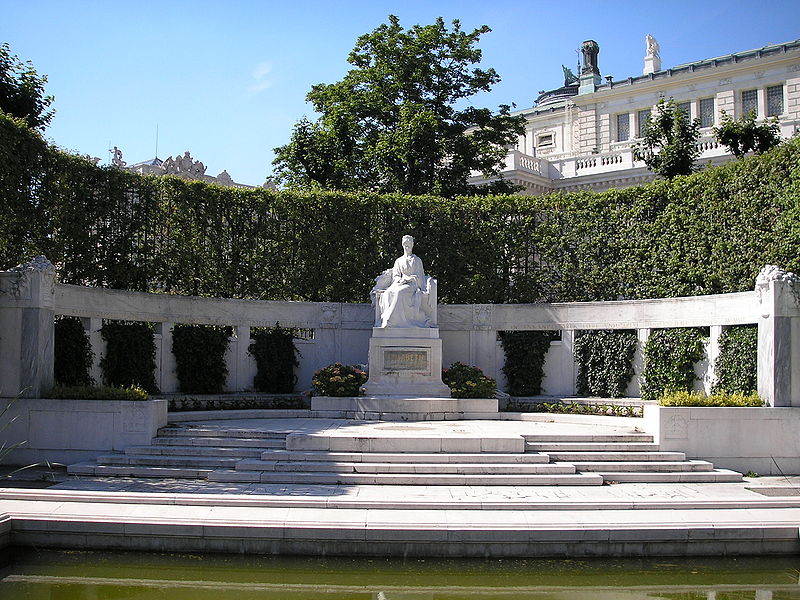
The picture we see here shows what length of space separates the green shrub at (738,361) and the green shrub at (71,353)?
14.4 metres

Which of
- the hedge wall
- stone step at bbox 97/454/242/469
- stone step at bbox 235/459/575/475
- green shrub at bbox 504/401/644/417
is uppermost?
the hedge wall

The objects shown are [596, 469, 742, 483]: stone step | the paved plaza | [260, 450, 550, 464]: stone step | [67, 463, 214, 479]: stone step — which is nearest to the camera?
the paved plaza

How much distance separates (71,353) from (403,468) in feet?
29.6

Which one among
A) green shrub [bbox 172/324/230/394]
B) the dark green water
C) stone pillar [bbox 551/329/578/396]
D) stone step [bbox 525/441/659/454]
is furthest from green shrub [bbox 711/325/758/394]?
Answer: green shrub [bbox 172/324/230/394]

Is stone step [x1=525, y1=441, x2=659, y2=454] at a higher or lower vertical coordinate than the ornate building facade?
lower

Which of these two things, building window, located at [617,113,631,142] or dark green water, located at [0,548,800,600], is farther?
building window, located at [617,113,631,142]

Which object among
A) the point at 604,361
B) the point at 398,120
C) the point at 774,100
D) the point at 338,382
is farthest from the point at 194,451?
the point at 774,100

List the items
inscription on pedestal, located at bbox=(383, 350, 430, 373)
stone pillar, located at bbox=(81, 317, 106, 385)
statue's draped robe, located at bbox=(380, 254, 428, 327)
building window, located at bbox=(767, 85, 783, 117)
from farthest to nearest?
1. building window, located at bbox=(767, 85, 783, 117)
2. statue's draped robe, located at bbox=(380, 254, 428, 327)
3. inscription on pedestal, located at bbox=(383, 350, 430, 373)
4. stone pillar, located at bbox=(81, 317, 106, 385)

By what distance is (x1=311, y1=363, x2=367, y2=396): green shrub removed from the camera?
64.2ft

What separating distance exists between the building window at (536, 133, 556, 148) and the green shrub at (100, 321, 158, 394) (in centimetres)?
3961

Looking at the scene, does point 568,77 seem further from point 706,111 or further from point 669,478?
point 669,478

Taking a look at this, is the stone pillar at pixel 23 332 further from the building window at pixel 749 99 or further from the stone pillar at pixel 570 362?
the building window at pixel 749 99

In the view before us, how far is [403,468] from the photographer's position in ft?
43.8

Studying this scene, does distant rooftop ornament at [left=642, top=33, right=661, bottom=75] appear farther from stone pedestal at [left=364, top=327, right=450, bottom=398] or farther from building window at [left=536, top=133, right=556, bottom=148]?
stone pedestal at [left=364, top=327, right=450, bottom=398]
